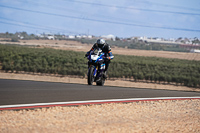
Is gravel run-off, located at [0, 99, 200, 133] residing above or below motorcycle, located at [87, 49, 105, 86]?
below

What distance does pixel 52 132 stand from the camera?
22.3 feet

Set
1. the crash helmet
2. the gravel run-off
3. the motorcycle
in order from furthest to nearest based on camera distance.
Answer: the crash helmet < the motorcycle < the gravel run-off

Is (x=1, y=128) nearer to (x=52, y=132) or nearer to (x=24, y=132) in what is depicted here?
(x=24, y=132)

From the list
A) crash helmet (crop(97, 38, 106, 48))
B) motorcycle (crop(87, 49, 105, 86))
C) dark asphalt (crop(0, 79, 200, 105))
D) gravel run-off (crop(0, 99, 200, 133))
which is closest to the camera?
gravel run-off (crop(0, 99, 200, 133))

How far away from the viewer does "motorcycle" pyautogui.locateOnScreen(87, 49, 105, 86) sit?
13133mm

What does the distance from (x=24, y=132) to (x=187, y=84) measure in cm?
2852

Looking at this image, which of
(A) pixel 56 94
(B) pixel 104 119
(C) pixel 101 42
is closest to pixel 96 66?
(C) pixel 101 42

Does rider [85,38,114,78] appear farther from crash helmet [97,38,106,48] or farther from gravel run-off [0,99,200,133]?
gravel run-off [0,99,200,133]

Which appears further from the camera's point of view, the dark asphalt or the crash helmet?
the crash helmet

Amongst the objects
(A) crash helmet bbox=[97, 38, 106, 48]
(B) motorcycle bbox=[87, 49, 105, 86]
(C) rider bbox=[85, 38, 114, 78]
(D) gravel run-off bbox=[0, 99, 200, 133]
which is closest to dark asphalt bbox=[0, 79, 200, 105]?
(B) motorcycle bbox=[87, 49, 105, 86]

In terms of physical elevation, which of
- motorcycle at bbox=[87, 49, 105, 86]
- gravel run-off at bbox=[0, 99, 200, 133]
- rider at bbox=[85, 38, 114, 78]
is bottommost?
gravel run-off at bbox=[0, 99, 200, 133]

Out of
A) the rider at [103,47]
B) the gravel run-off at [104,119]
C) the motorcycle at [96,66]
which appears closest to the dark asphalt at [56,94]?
the motorcycle at [96,66]

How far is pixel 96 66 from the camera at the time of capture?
43.9 feet

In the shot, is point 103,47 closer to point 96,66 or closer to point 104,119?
point 96,66
